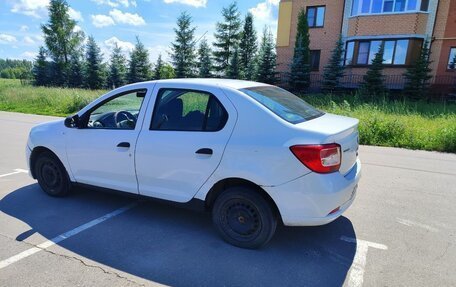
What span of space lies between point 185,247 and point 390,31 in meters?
20.4

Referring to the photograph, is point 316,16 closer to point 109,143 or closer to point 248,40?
point 248,40

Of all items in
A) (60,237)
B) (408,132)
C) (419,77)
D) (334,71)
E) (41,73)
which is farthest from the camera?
(41,73)

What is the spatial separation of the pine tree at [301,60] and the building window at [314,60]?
1.32 m

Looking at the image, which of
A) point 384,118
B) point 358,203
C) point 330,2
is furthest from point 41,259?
point 330,2

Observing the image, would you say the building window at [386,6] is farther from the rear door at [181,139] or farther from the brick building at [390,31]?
the rear door at [181,139]

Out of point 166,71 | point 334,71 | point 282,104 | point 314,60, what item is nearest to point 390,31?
point 334,71

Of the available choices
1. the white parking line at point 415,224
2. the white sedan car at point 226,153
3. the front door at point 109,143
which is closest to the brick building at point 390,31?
the white parking line at point 415,224

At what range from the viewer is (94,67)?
108ft

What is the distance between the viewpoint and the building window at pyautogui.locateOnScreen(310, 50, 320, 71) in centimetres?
2255

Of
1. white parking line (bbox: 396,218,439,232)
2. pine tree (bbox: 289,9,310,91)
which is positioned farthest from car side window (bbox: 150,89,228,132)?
pine tree (bbox: 289,9,310,91)

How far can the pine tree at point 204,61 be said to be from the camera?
29.0 metres

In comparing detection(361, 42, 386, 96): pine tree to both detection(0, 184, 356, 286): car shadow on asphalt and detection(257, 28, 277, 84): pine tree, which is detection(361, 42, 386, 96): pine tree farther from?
detection(0, 184, 356, 286): car shadow on asphalt

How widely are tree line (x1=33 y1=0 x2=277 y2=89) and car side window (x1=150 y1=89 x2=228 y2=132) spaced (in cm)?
1982

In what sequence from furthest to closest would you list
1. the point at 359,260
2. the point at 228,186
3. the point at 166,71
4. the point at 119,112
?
1. the point at 166,71
2. the point at 119,112
3. the point at 228,186
4. the point at 359,260
